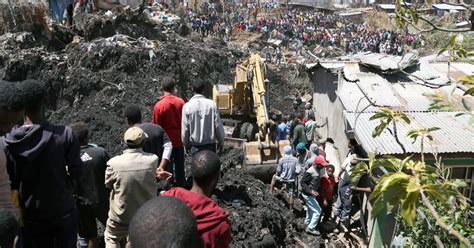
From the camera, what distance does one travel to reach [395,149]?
7.15m

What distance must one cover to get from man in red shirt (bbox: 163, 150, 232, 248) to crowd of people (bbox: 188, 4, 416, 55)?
28.5 metres

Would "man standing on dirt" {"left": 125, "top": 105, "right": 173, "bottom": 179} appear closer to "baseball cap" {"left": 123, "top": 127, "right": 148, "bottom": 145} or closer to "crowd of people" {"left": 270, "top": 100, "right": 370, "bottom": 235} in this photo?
"baseball cap" {"left": 123, "top": 127, "right": 148, "bottom": 145}

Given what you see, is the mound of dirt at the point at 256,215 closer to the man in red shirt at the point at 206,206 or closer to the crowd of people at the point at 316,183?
the crowd of people at the point at 316,183

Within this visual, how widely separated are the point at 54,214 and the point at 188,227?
2.26m

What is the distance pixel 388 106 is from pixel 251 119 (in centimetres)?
528

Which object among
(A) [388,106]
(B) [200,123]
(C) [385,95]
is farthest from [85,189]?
(C) [385,95]

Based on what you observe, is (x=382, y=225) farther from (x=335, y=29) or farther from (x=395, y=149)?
(x=335, y=29)

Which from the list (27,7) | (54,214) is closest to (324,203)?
(54,214)

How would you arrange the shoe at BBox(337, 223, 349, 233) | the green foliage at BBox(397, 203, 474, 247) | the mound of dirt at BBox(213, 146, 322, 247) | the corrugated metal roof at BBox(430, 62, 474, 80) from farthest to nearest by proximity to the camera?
the corrugated metal roof at BBox(430, 62, 474, 80) < the shoe at BBox(337, 223, 349, 233) < the mound of dirt at BBox(213, 146, 322, 247) < the green foliage at BBox(397, 203, 474, 247)

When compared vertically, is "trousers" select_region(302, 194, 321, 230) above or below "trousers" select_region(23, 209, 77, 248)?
below

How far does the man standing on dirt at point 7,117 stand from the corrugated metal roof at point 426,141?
5.05 m

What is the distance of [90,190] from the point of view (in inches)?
181

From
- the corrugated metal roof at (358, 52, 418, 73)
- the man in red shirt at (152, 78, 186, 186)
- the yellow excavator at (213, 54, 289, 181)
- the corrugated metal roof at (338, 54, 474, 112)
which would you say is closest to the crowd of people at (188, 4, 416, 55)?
the corrugated metal roof at (358, 52, 418, 73)

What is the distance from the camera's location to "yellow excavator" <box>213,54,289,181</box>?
34.4 feet
